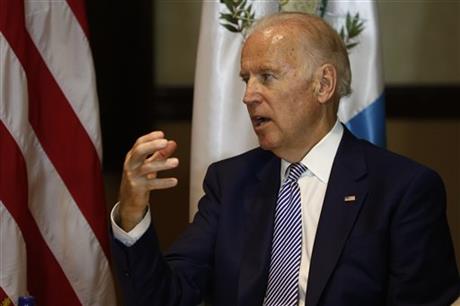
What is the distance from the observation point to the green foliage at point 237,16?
2.84m

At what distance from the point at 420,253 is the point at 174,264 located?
0.60 metres

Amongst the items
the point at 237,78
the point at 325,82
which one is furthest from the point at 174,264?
the point at 237,78

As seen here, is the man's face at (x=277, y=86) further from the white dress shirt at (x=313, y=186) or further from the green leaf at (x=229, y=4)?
the green leaf at (x=229, y=4)

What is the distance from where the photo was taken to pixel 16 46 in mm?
2566

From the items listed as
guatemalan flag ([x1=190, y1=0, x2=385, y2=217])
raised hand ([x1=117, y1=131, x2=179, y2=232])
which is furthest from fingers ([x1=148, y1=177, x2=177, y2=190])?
guatemalan flag ([x1=190, y1=0, x2=385, y2=217])

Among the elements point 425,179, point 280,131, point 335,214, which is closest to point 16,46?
point 280,131

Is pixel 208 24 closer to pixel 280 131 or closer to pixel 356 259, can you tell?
pixel 280 131

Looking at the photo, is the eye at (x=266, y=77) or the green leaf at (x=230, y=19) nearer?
the eye at (x=266, y=77)

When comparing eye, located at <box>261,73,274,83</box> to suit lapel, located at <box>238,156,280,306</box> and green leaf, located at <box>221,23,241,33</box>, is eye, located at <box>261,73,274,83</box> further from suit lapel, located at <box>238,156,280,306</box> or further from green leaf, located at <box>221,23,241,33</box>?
green leaf, located at <box>221,23,241,33</box>

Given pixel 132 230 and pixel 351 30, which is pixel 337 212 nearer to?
pixel 132 230

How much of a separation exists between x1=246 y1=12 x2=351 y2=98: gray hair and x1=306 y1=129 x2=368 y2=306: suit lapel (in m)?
0.19

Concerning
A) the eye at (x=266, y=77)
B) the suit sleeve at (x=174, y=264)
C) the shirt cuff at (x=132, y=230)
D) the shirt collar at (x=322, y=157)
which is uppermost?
the eye at (x=266, y=77)

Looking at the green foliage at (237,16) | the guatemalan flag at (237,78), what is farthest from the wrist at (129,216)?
the green foliage at (237,16)

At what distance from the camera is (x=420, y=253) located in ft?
6.86
